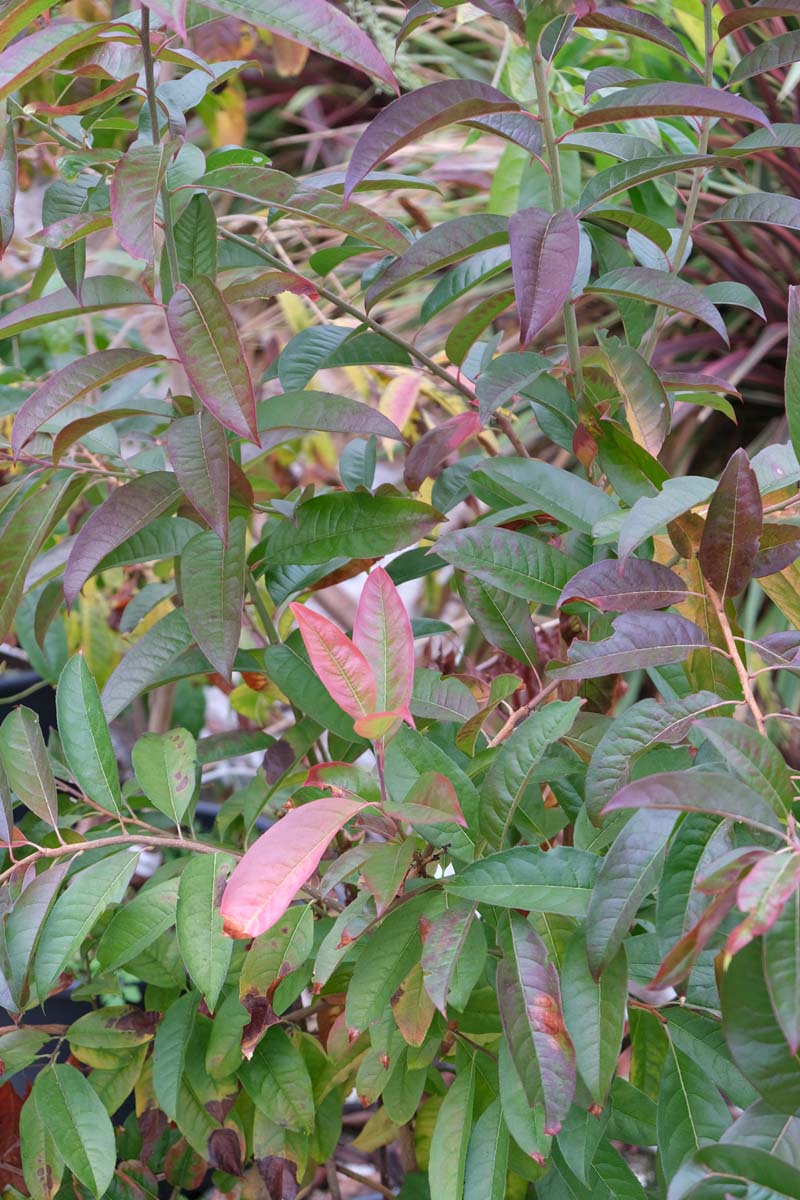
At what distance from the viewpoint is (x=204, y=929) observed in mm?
515

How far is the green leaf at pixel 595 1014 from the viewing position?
0.43 meters

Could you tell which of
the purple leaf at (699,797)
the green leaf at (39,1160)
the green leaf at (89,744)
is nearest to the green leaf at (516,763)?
the purple leaf at (699,797)

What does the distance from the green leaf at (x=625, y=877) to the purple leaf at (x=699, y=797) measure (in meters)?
0.06

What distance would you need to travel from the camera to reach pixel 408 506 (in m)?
0.61

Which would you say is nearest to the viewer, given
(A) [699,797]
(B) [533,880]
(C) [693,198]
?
(A) [699,797]

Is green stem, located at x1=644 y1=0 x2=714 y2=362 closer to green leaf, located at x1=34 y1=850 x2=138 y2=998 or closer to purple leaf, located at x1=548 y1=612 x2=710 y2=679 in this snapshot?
purple leaf, located at x1=548 y1=612 x2=710 y2=679

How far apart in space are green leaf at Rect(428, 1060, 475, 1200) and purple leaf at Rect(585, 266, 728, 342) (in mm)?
410

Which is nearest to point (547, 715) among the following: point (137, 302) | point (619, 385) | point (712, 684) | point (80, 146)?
point (712, 684)

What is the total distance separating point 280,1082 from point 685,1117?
0.77 ft

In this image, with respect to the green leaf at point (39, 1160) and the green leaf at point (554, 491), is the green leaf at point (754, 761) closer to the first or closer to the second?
the green leaf at point (554, 491)

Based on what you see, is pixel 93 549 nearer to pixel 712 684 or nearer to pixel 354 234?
pixel 354 234

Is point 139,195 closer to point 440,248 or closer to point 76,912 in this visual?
point 440,248

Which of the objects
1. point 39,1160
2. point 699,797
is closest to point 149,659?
point 39,1160

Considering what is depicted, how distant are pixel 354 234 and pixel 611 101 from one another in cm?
14
